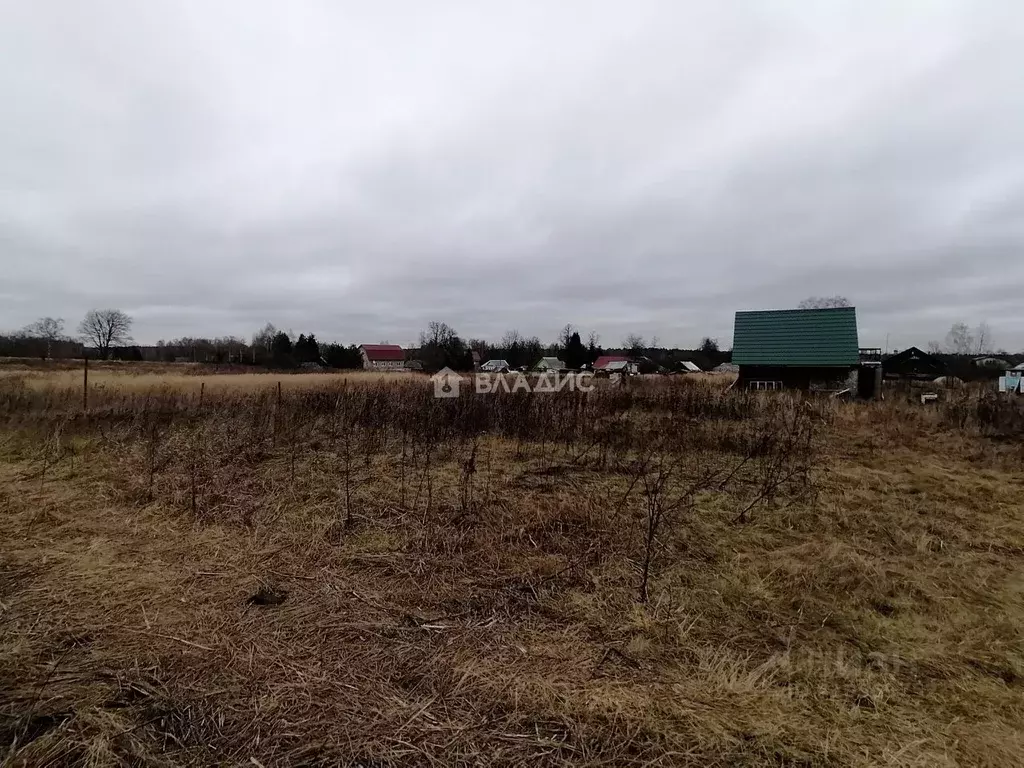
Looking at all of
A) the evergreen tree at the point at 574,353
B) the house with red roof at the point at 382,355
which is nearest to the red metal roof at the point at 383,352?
the house with red roof at the point at 382,355

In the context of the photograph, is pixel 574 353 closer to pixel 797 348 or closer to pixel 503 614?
pixel 797 348

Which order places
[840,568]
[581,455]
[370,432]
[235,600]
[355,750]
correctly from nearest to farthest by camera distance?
[355,750] → [235,600] → [840,568] → [581,455] → [370,432]

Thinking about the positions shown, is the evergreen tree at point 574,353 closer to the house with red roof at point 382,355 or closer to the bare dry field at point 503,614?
the house with red roof at point 382,355

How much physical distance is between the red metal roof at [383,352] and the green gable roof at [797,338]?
6092 centimetres

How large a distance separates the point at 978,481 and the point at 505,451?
6693mm

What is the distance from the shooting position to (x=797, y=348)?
1938cm

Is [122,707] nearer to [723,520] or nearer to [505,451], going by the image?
[723,520]

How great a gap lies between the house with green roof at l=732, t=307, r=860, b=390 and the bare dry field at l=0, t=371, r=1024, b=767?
12.9m

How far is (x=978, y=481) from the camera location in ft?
22.2

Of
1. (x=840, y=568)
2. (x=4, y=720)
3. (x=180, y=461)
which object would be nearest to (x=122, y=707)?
(x=4, y=720)

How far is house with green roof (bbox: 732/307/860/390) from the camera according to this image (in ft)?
60.9

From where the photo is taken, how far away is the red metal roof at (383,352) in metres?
75.1

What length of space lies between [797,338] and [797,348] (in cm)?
50

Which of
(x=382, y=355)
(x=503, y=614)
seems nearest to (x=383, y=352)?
(x=382, y=355)
